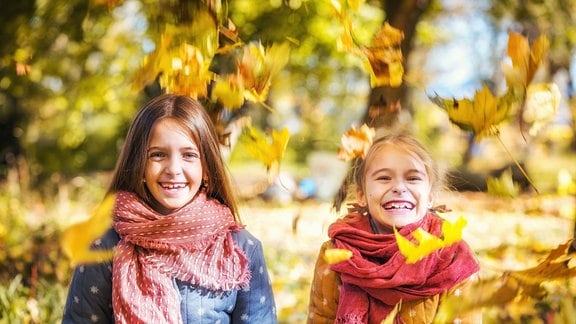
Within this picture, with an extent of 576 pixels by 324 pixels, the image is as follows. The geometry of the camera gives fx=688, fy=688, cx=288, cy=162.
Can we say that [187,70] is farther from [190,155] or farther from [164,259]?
[164,259]

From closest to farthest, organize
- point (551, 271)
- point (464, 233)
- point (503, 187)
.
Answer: point (551, 271) → point (503, 187) → point (464, 233)

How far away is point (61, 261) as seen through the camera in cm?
404

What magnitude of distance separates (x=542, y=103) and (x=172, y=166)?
0.94 meters

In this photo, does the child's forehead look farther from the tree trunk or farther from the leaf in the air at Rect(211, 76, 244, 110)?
the leaf in the air at Rect(211, 76, 244, 110)

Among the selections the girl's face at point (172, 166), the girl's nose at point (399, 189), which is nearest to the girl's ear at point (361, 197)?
the girl's nose at point (399, 189)

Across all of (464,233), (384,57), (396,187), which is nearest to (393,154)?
(396,187)

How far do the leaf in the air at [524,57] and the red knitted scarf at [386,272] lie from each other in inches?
26.7

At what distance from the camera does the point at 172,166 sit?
6.05 feet

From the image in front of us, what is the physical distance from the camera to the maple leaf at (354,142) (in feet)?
6.04

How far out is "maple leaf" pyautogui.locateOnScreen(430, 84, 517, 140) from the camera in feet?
4.27

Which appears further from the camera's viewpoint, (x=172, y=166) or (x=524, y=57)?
(x=172, y=166)

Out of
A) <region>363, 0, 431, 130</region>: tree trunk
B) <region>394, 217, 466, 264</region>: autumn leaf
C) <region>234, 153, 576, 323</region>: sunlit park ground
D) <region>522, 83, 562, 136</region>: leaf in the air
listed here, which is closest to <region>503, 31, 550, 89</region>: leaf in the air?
<region>522, 83, 562, 136</region>: leaf in the air

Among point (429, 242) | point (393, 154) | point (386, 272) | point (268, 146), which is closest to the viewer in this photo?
point (429, 242)

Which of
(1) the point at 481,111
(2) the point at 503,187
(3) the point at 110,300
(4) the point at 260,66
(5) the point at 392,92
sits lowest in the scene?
(3) the point at 110,300
